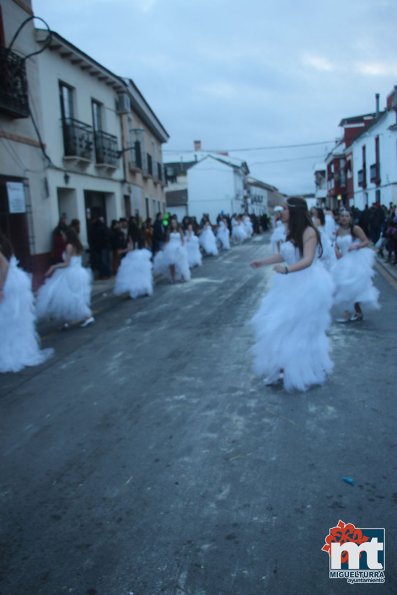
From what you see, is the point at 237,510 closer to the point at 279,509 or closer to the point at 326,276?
the point at 279,509

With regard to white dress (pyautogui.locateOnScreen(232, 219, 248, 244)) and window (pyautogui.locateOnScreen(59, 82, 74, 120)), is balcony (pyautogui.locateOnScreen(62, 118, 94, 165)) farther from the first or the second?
white dress (pyautogui.locateOnScreen(232, 219, 248, 244))

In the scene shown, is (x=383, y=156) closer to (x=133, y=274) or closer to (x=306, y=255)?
(x=133, y=274)

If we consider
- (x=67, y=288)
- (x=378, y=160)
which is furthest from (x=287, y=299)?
(x=378, y=160)

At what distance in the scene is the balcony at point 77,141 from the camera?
661 inches

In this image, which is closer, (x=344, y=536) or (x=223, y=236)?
(x=344, y=536)

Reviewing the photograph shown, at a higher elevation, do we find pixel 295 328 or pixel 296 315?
pixel 296 315

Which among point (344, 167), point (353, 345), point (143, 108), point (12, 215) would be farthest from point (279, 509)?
point (344, 167)

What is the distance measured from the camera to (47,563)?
9.44ft

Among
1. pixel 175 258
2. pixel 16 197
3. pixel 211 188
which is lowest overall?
pixel 175 258

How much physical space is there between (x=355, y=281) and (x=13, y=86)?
31.8 ft

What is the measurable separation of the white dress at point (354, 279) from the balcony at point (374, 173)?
117 ft

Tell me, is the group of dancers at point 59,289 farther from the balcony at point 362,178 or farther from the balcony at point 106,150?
the balcony at point 362,178

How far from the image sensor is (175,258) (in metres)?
14.8

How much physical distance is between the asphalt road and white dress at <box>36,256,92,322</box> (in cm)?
212
